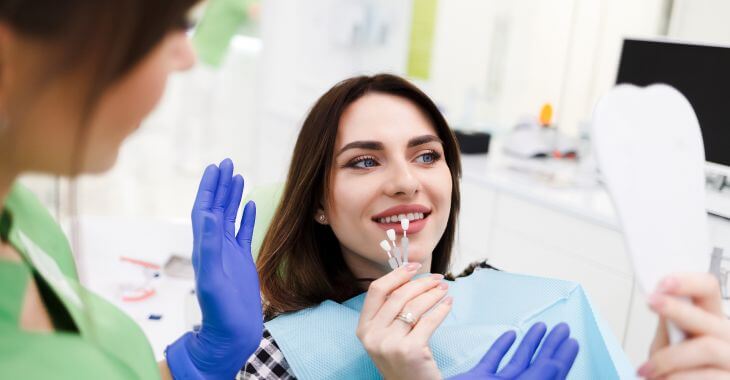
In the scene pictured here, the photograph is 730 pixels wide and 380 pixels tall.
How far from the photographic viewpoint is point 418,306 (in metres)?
0.89

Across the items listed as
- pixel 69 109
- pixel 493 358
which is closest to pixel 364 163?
pixel 493 358

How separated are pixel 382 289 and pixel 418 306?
2.6 inches

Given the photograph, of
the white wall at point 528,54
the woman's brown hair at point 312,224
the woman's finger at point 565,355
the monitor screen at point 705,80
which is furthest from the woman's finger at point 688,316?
the white wall at point 528,54

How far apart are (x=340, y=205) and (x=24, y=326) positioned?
66 centimetres

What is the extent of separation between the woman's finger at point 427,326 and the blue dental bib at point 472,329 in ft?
0.55

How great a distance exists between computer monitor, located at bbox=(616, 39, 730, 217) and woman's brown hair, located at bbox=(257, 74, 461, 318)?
3.99 feet

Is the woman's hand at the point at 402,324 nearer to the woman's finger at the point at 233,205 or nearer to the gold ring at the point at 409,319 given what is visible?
the gold ring at the point at 409,319

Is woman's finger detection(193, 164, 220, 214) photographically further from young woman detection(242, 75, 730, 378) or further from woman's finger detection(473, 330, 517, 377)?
woman's finger detection(473, 330, 517, 377)

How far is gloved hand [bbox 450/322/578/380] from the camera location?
720 millimetres

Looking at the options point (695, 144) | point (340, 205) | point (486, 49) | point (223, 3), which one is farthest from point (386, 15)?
point (695, 144)

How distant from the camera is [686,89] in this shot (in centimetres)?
208

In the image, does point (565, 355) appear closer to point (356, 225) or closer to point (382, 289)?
point (382, 289)

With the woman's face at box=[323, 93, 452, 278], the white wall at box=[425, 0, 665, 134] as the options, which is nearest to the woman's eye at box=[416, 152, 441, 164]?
the woman's face at box=[323, 93, 452, 278]

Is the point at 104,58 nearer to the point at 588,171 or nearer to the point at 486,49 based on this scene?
the point at 588,171
